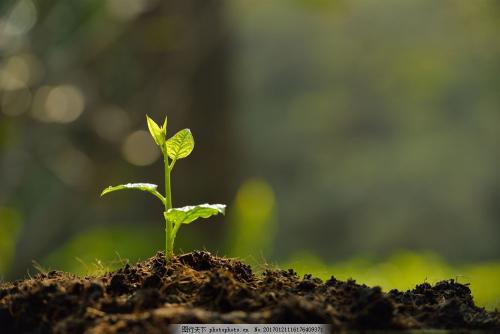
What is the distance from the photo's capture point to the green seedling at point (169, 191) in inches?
55.2

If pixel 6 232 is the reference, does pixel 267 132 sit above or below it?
above

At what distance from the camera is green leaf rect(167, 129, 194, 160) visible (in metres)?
1.56

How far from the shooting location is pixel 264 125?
77.9ft

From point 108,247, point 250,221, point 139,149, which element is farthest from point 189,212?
point 139,149

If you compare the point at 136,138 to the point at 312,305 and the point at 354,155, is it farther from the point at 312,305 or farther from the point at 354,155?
the point at 354,155

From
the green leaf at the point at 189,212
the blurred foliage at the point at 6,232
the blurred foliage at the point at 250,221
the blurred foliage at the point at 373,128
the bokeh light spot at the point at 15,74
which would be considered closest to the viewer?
the green leaf at the point at 189,212

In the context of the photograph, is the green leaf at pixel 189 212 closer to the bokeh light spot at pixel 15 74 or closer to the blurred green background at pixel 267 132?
the blurred green background at pixel 267 132

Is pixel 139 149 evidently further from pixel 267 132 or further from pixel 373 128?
pixel 373 128

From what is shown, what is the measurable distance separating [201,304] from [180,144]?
447 mm

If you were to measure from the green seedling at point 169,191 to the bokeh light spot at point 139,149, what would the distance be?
513 centimetres

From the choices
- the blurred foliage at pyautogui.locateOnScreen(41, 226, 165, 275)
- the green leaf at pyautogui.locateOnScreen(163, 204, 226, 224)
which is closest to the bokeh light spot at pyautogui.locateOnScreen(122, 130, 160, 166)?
the blurred foliage at pyautogui.locateOnScreen(41, 226, 165, 275)

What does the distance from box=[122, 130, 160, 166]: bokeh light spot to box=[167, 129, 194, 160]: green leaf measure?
511 cm

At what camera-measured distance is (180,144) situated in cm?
157

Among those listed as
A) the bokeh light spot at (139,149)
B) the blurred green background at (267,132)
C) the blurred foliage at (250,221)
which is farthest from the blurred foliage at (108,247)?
the bokeh light spot at (139,149)
